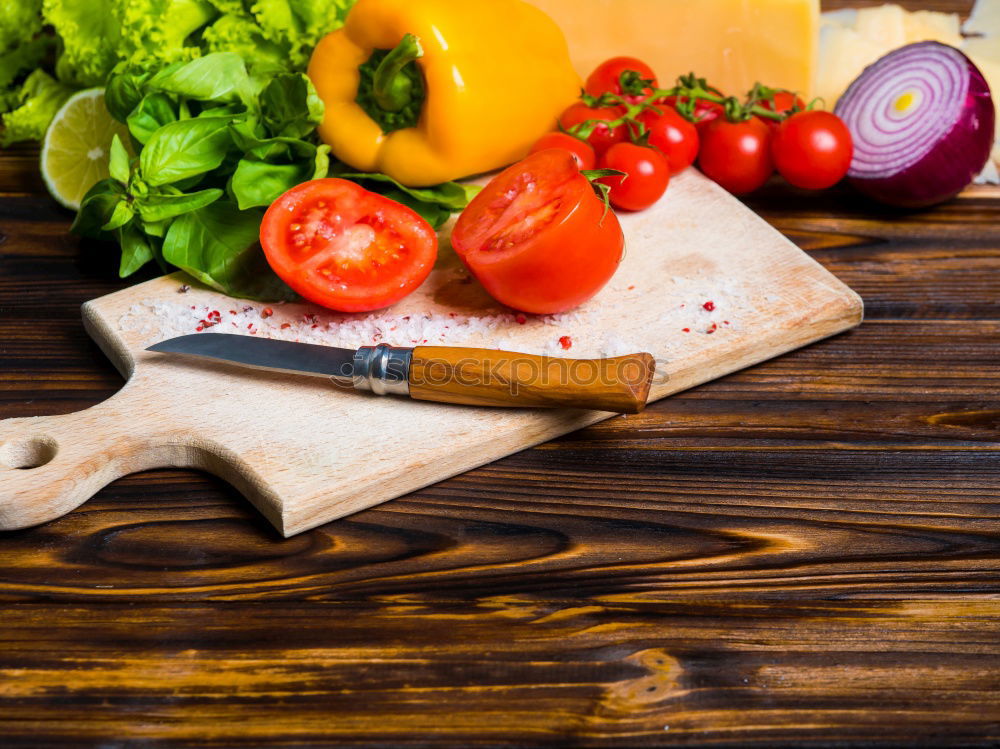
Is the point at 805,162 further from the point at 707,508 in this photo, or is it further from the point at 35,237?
the point at 35,237

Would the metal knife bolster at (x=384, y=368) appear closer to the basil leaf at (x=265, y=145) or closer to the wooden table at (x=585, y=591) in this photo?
the wooden table at (x=585, y=591)

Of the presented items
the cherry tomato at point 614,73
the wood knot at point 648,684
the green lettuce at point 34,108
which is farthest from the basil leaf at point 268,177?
the wood knot at point 648,684

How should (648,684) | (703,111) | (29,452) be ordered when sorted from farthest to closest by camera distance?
1. (703,111)
2. (29,452)
3. (648,684)

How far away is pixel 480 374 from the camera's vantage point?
153cm

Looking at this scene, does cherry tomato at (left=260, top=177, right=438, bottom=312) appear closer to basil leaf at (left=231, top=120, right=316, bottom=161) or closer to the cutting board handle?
basil leaf at (left=231, top=120, right=316, bottom=161)

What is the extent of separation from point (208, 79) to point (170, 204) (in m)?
0.26

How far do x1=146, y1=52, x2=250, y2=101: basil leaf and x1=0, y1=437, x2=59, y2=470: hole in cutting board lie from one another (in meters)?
0.72

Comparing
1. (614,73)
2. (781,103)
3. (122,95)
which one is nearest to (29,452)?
(122,95)

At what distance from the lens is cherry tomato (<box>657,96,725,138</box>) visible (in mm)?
2201

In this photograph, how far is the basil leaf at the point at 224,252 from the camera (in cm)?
181

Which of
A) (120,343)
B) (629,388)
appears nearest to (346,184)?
(120,343)

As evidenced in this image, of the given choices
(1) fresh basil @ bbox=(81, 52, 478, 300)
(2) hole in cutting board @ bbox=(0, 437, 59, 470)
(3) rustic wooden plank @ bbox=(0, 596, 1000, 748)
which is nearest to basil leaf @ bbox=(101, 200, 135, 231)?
(1) fresh basil @ bbox=(81, 52, 478, 300)

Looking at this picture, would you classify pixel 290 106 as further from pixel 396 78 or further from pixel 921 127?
pixel 921 127

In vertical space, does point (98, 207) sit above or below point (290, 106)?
below
